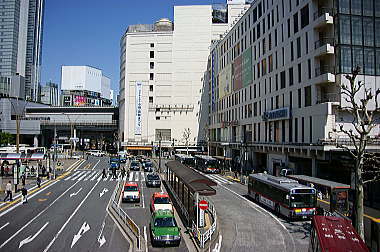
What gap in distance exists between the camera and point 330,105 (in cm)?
3334

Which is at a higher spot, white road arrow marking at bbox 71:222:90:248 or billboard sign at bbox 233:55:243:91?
billboard sign at bbox 233:55:243:91

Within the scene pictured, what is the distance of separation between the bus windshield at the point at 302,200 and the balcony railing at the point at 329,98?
16699 millimetres

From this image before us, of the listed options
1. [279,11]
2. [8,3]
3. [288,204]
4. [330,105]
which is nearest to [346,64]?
[330,105]

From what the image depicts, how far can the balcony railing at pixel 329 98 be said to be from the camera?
1350 inches

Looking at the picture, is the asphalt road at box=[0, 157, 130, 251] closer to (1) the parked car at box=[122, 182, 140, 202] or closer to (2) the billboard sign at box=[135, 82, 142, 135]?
(1) the parked car at box=[122, 182, 140, 202]

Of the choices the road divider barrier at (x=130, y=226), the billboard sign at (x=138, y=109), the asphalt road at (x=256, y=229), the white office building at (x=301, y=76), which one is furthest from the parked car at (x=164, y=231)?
the billboard sign at (x=138, y=109)

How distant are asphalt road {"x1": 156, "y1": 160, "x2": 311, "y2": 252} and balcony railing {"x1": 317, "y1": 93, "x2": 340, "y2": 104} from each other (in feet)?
51.6

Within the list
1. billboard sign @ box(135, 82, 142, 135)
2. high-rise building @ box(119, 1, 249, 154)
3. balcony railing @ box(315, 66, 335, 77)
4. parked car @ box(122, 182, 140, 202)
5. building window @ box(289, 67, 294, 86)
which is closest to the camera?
parked car @ box(122, 182, 140, 202)

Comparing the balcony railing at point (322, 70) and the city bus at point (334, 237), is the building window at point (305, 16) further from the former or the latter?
the city bus at point (334, 237)

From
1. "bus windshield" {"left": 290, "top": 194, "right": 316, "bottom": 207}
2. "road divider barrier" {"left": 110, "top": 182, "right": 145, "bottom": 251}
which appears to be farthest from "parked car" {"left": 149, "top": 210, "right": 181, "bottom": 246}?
"bus windshield" {"left": 290, "top": 194, "right": 316, "bottom": 207}

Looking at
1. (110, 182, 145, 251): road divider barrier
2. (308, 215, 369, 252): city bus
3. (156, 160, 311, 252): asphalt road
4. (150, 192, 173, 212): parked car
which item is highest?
(308, 215, 369, 252): city bus

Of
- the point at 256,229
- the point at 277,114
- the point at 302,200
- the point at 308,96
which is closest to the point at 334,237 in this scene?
the point at 256,229

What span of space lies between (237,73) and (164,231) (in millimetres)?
51459

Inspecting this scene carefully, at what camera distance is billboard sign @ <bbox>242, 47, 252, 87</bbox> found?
5672 centimetres
